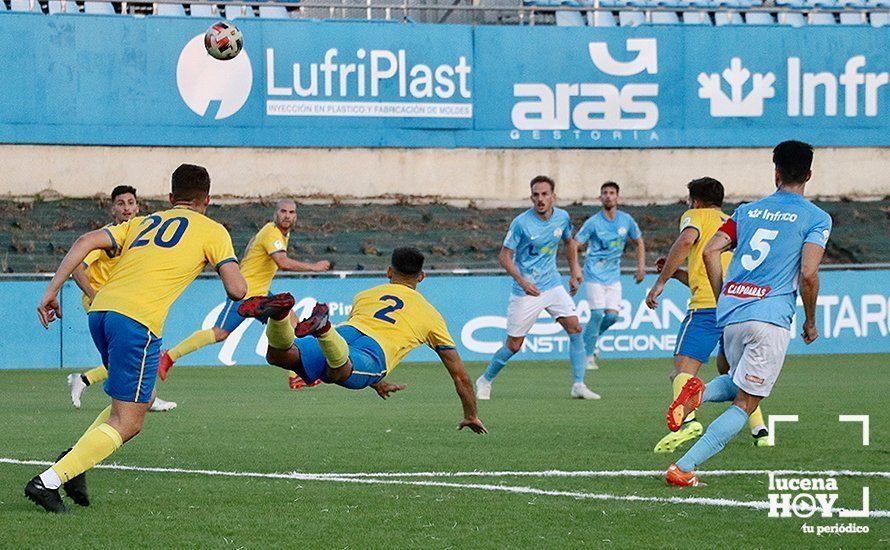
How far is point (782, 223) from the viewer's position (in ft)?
26.0

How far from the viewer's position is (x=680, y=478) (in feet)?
25.8

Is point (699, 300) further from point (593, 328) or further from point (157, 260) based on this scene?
point (593, 328)

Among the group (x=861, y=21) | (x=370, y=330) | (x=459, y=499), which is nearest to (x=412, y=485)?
(x=459, y=499)

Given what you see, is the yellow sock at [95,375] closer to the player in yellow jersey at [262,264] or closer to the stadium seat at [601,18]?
the player in yellow jersey at [262,264]

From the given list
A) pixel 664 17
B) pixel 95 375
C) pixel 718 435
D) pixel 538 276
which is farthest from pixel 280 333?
pixel 664 17

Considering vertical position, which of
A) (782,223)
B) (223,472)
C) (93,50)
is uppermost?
(93,50)

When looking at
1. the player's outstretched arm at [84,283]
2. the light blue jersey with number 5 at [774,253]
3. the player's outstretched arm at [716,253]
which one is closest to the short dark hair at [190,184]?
the player's outstretched arm at [716,253]

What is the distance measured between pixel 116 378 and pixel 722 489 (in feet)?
11.3

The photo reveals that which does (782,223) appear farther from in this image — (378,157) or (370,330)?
(378,157)

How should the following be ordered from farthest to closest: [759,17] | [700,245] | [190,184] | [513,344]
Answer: [759,17]
[513,344]
[700,245]
[190,184]

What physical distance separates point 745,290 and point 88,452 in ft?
12.5

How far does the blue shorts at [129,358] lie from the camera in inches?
289

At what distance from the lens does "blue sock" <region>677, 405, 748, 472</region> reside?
7.67 m

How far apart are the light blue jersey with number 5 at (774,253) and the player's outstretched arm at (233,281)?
9.35 feet
